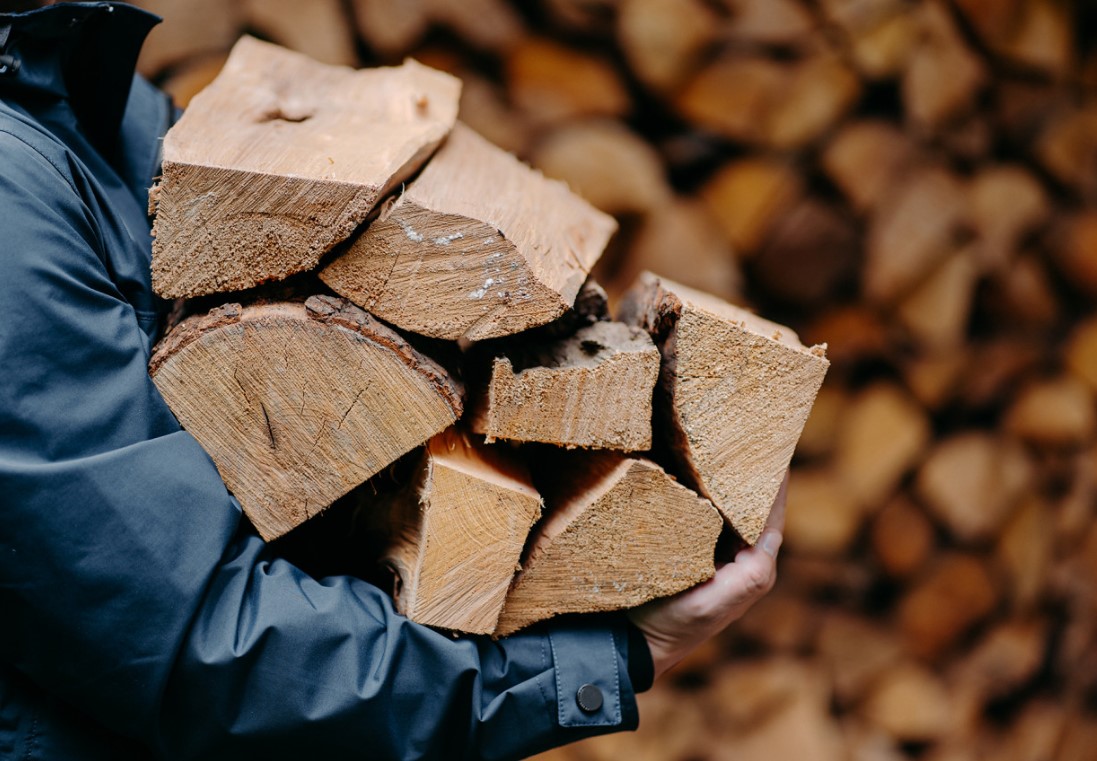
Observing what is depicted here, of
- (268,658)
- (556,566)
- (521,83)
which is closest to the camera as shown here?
(268,658)

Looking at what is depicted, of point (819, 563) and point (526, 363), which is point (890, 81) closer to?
point (819, 563)

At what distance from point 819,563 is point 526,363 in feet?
4.46

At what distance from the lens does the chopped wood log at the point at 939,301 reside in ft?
6.33

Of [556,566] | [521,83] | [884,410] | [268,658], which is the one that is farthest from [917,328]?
[268,658]

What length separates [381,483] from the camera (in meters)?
1.02

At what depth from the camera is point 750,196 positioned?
1814mm

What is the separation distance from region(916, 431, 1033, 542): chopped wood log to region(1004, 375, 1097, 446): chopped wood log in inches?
3.6

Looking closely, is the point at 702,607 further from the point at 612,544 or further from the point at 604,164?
the point at 604,164

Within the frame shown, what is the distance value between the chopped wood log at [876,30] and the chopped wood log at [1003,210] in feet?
1.25

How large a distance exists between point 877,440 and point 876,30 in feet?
2.84

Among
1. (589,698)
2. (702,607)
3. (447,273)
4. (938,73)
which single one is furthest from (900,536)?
(447,273)

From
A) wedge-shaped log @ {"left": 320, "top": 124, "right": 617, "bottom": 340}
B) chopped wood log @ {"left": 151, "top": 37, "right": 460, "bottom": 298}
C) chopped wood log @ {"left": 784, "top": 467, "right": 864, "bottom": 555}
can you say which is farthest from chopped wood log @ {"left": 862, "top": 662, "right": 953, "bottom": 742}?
chopped wood log @ {"left": 151, "top": 37, "right": 460, "bottom": 298}

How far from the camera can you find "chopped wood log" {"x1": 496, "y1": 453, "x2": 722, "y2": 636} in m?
0.95

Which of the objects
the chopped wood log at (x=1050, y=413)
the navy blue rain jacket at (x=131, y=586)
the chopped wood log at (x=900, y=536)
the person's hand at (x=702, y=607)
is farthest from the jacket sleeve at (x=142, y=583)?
the chopped wood log at (x=1050, y=413)
